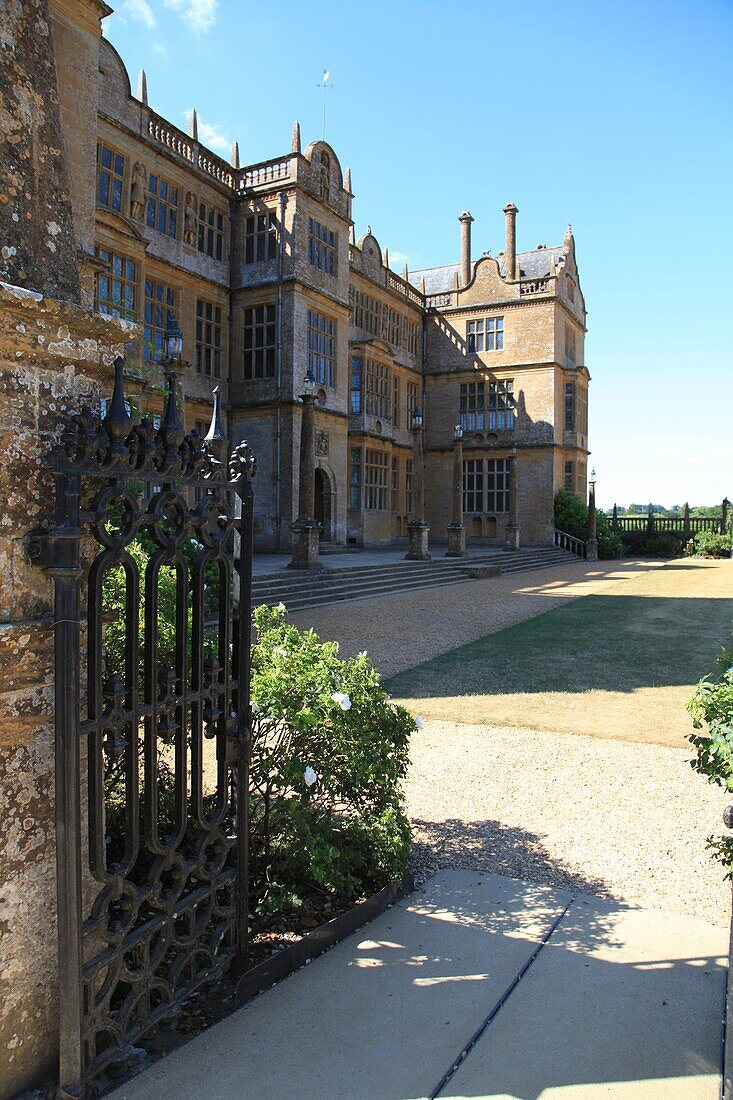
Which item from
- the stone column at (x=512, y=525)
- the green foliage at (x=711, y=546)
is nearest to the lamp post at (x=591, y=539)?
the stone column at (x=512, y=525)

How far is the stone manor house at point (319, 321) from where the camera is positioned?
17.3 m

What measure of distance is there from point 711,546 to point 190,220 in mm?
28107

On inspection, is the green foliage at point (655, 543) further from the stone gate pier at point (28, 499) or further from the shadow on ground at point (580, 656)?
the stone gate pier at point (28, 499)

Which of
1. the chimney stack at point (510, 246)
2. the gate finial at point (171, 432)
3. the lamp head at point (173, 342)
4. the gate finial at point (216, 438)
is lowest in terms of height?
the gate finial at point (171, 432)

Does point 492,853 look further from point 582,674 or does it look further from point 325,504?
point 325,504

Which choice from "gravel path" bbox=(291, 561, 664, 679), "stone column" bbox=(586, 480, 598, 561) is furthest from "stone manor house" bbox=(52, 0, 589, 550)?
"gravel path" bbox=(291, 561, 664, 679)

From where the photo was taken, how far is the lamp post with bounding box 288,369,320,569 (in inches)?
649

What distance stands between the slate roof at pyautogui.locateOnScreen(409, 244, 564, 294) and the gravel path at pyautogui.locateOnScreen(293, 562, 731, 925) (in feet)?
103

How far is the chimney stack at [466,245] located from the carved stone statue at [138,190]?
63.6 feet

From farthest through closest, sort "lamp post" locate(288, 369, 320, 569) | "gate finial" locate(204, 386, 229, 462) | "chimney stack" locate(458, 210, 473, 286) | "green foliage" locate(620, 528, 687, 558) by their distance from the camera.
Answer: "green foliage" locate(620, 528, 687, 558) → "chimney stack" locate(458, 210, 473, 286) → "lamp post" locate(288, 369, 320, 569) → "gate finial" locate(204, 386, 229, 462)

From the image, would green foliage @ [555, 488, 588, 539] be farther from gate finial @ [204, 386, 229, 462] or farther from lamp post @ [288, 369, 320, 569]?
gate finial @ [204, 386, 229, 462]

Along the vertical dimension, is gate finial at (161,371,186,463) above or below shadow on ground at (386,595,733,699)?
above

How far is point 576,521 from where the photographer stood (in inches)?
1325

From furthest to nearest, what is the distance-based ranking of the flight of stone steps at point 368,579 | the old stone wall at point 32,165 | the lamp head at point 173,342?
the flight of stone steps at point 368,579, the lamp head at point 173,342, the old stone wall at point 32,165
